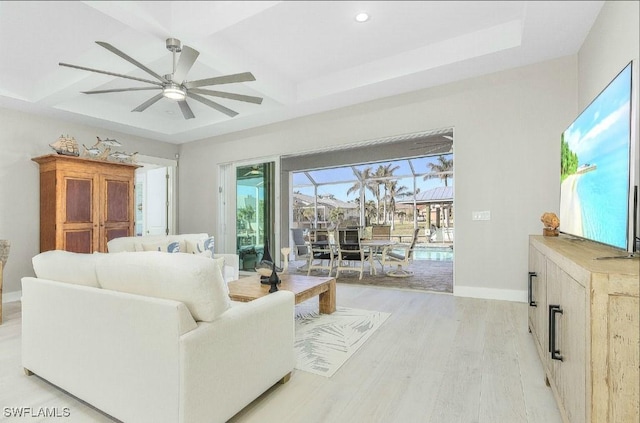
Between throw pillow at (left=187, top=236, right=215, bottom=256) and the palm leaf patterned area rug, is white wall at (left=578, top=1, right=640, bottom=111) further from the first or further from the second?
throw pillow at (left=187, top=236, right=215, bottom=256)

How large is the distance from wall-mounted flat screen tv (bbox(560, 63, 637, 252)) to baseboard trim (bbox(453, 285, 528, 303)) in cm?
183

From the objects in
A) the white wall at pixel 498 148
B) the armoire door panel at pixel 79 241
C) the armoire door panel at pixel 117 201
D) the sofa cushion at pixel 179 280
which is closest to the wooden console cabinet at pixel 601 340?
the sofa cushion at pixel 179 280

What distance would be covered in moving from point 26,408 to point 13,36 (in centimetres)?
340

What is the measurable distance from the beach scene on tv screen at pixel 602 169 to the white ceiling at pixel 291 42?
140cm

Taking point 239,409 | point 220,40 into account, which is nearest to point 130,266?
point 239,409

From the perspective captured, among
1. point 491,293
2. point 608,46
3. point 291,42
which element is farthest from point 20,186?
point 608,46

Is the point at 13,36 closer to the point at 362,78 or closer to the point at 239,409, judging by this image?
the point at 362,78

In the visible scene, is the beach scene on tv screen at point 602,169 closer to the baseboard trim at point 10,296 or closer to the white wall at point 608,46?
the white wall at point 608,46

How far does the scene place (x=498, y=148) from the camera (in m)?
3.79

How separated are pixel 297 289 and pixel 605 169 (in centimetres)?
224

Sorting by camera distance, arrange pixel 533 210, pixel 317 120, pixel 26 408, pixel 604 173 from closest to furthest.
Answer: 1. pixel 604 173
2. pixel 26 408
3. pixel 533 210
4. pixel 317 120

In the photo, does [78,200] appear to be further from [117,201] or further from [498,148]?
[498,148]

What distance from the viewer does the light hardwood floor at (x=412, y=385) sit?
5.35 ft

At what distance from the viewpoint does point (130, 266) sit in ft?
5.02
